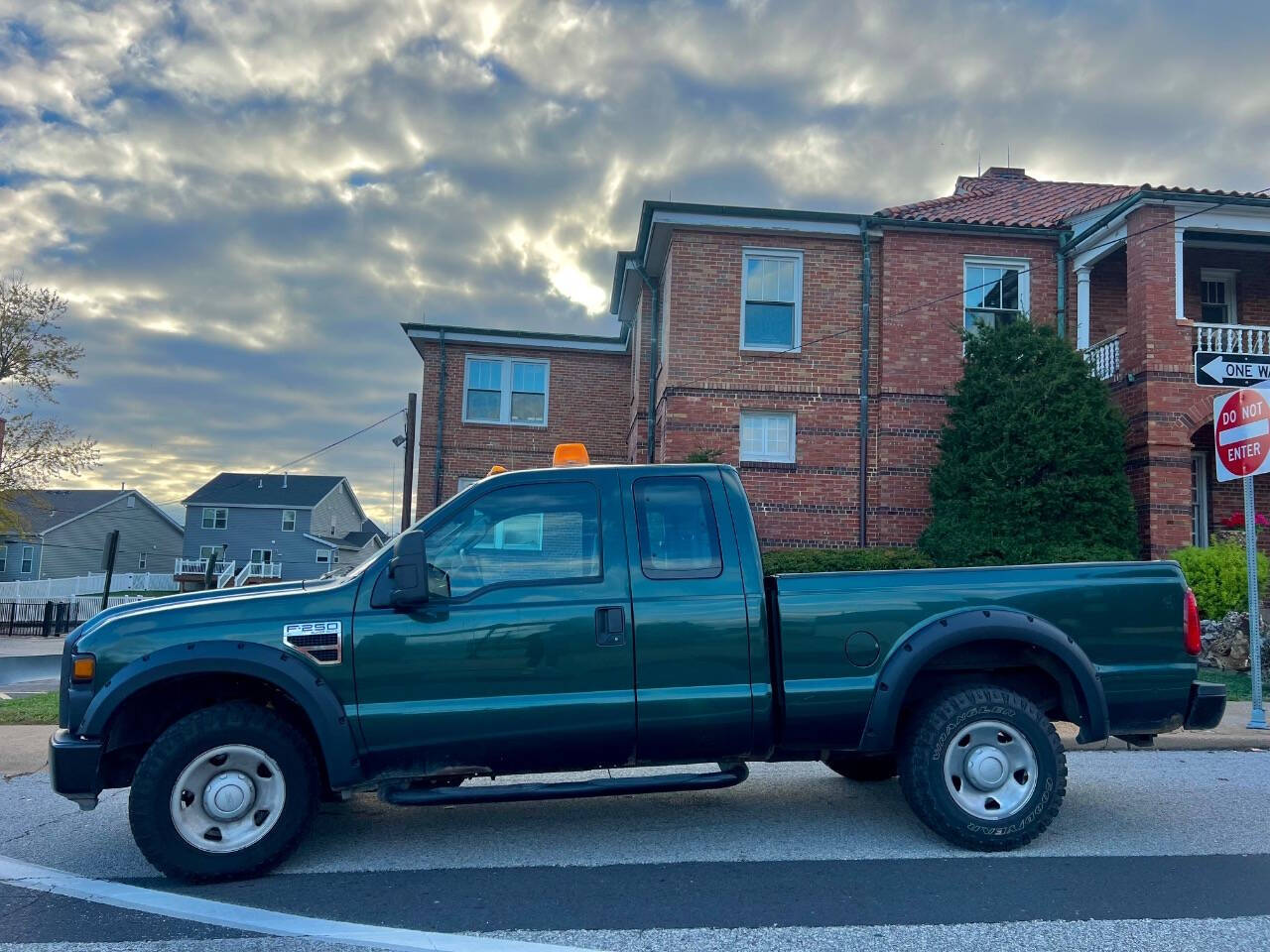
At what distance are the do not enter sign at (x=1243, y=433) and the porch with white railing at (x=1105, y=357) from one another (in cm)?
757

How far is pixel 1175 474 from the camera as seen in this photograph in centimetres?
1457

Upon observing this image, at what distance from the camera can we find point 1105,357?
53.1 feet

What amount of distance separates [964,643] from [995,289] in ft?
44.6

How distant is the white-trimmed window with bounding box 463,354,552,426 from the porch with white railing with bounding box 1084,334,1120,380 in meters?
11.1

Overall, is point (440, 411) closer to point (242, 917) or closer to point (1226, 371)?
point (1226, 371)

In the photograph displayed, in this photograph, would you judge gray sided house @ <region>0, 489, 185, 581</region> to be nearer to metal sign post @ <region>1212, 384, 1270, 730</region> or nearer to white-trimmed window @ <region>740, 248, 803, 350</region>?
white-trimmed window @ <region>740, 248, 803, 350</region>

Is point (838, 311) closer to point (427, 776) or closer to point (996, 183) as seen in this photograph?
point (996, 183)

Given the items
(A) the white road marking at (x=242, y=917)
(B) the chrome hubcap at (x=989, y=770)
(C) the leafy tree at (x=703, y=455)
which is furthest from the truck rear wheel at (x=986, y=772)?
(C) the leafy tree at (x=703, y=455)

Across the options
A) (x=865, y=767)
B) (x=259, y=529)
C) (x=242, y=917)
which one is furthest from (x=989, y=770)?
(x=259, y=529)

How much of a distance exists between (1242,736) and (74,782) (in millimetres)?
7958

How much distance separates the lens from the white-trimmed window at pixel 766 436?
16609 mm

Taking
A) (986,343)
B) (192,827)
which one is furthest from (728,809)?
(986,343)

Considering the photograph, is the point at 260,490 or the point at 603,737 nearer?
the point at 603,737

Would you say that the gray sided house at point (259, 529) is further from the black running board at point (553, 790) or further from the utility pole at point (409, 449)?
the black running board at point (553, 790)
